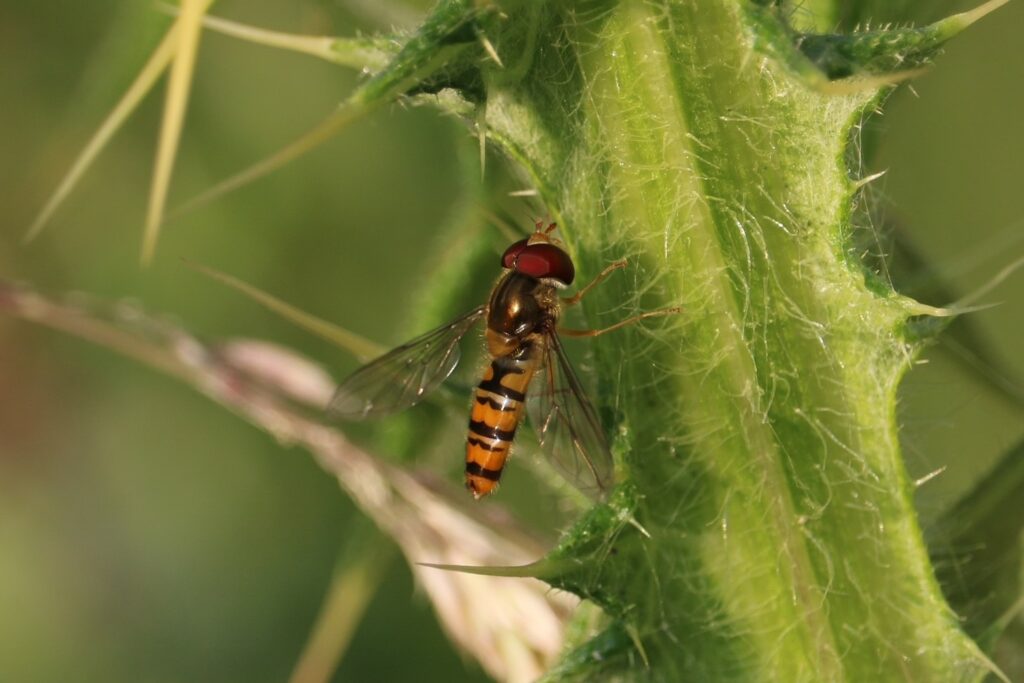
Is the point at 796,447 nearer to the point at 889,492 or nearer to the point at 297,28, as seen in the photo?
the point at 889,492

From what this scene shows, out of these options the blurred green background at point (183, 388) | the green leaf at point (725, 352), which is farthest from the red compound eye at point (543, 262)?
the blurred green background at point (183, 388)

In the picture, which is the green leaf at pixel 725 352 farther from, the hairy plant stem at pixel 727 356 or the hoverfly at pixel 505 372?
the hoverfly at pixel 505 372

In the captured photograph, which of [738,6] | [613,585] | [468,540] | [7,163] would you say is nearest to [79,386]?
[7,163]

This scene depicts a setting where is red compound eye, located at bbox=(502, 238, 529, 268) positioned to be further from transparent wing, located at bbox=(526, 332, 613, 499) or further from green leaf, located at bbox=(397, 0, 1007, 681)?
green leaf, located at bbox=(397, 0, 1007, 681)

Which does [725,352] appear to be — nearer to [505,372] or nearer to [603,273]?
[603,273]

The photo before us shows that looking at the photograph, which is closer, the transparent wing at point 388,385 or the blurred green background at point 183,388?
the transparent wing at point 388,385

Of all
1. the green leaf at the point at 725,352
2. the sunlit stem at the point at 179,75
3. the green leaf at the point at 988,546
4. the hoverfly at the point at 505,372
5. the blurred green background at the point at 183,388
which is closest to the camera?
the green leaf at the point at 725,352
